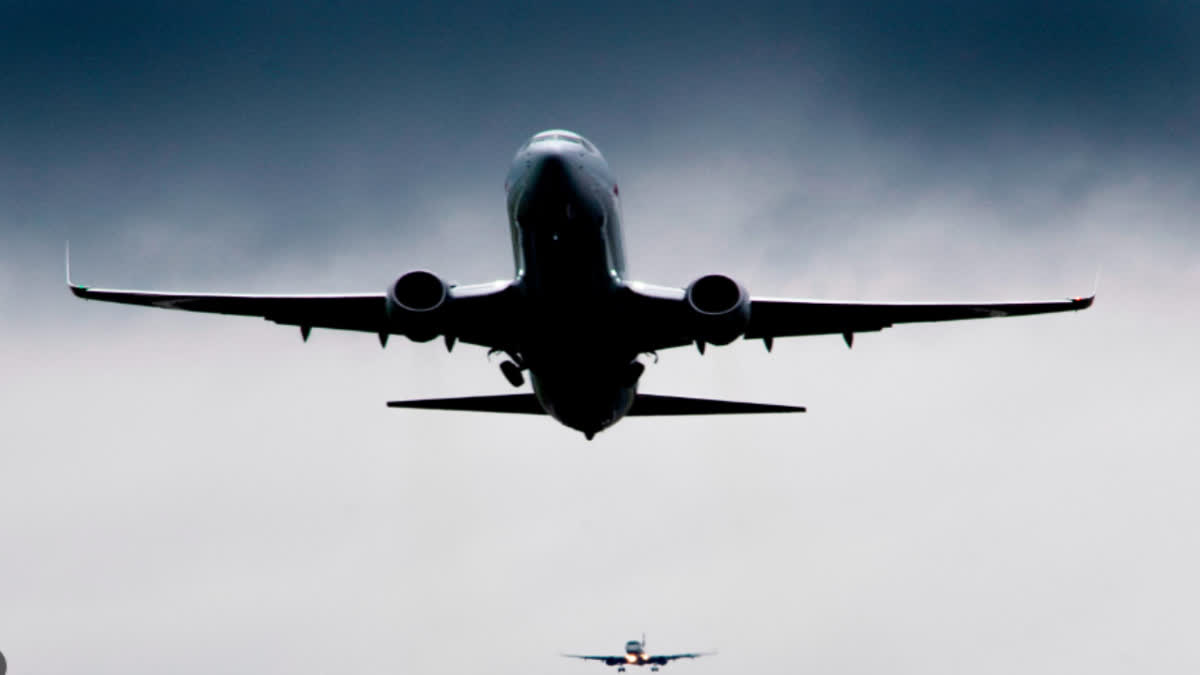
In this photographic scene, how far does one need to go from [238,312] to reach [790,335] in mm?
12631

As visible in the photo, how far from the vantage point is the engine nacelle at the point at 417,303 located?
A: 2559 cm

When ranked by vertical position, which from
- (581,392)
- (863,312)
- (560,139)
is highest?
(560,139)

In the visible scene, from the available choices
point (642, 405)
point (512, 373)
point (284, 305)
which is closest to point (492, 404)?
point (512, 373)

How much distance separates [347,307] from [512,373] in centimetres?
402

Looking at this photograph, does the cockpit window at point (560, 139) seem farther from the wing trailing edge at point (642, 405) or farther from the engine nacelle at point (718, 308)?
the wing trailing edge at point (642, 405)

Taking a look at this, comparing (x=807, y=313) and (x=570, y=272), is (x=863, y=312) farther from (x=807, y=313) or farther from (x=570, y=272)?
(x=570, y=272)

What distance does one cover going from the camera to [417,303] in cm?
2586

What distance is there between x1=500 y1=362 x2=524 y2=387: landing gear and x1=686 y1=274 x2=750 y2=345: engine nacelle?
17.1ft

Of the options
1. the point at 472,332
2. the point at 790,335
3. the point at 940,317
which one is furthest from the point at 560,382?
the point at 940,317

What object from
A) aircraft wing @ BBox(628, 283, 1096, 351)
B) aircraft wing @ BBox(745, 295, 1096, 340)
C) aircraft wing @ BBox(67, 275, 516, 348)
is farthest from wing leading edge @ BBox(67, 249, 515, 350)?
aircraft wing @ BBox(745, 295, 1096, 340)

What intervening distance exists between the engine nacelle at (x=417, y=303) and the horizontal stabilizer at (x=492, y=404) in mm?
4424

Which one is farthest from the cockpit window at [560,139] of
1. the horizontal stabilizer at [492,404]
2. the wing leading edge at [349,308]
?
the horizontal stabilizer at [492,404]

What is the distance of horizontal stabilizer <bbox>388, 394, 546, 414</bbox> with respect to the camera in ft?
99.1

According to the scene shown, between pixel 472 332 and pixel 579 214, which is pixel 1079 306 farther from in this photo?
pixel 472 332
